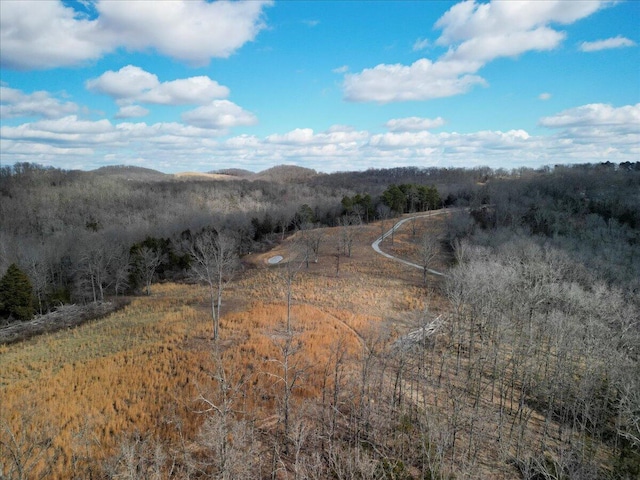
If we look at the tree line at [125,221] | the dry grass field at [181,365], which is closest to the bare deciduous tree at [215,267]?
the dry grass field at [181,365]

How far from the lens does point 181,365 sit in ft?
71.4

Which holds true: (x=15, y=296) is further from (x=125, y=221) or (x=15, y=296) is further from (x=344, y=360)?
(x=125, y=221)

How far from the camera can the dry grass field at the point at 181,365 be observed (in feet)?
48.5

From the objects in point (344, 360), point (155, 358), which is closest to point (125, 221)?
point (155, 358)

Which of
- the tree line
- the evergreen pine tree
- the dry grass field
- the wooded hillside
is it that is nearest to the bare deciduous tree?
the wooded hillside

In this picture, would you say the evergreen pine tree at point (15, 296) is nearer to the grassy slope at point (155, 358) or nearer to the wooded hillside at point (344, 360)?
the wooded hillside at point (344, 360)

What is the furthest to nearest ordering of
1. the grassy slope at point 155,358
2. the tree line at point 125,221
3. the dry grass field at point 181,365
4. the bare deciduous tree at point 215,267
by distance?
1. the tree line at point 125,221
2. the bare deciduous tree at point 215,267
3. the grassy slope at point 155,358
4. the dry grass field at point 181,365

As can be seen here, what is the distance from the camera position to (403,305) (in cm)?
3744

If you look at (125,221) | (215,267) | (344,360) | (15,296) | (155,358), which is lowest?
(15,296)

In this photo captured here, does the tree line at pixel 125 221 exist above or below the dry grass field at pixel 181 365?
above

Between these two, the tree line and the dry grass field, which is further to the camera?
the tree line

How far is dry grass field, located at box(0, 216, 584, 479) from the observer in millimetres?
14797

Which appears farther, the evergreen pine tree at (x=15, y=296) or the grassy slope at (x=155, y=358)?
the evergreen pine tree at (x=15, y=296)

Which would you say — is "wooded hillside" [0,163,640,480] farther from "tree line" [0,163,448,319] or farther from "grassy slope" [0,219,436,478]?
"tree line" [0,163,448,319]
